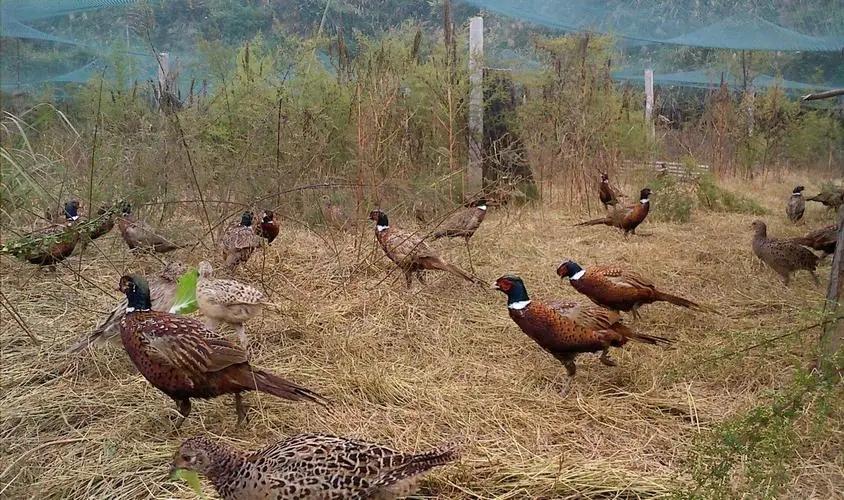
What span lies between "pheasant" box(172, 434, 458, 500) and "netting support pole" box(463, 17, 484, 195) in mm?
6083

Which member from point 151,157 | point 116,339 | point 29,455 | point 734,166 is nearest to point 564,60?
point 734,166

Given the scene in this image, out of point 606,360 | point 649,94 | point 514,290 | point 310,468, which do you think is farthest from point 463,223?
point 649,94

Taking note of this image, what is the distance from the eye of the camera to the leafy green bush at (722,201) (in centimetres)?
853

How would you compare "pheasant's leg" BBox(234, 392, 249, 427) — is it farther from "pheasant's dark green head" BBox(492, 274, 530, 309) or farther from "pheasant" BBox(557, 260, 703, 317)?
"pheasant" BBox(557, 260, 703, 317)

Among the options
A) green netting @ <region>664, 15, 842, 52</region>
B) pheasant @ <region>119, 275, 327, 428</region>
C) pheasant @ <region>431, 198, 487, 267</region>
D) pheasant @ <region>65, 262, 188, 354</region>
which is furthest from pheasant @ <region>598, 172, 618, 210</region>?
pheasant @ <region>119, 275, 327, 428</region>

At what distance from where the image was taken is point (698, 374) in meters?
3.32

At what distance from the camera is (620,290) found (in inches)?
155

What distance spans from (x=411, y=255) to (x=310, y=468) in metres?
2.52

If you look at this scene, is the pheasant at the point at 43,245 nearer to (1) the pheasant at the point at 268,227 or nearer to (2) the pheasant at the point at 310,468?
(1) the pheasant at the point at 268,227

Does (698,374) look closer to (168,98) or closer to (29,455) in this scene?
(29,455)

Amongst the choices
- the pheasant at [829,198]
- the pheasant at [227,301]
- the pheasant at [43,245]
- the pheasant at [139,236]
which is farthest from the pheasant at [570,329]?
the pheasant at [829,198]

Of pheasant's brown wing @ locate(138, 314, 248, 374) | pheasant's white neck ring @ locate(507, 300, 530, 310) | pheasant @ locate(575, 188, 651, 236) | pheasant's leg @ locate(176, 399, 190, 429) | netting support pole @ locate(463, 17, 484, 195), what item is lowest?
pheasant's leg @ locate(176, 399, 190, 429)

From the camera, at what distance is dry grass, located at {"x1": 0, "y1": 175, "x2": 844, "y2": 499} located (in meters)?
2.54

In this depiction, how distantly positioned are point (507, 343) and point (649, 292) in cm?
85
